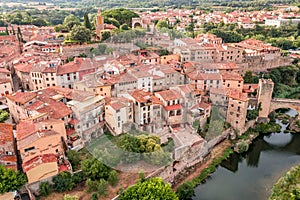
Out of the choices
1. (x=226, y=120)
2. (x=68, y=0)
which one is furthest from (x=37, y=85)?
(x=68, y=0)

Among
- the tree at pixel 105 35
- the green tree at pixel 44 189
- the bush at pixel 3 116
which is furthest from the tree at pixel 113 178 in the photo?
the tree at pixel 105 35

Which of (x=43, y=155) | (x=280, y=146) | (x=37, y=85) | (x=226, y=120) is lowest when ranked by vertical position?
(x=280, y=146)

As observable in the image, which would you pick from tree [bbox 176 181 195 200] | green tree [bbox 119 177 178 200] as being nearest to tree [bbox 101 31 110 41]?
tree [bbox 176 181 195 200]

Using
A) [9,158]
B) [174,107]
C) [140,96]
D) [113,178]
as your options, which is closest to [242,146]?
[174,107]

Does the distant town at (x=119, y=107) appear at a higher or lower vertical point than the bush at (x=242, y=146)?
higher

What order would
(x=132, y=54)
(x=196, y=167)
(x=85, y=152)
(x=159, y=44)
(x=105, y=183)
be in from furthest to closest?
(x=159, y=44), (x=132, y=54), (x=196, y=167), (x=85, y=152), (x=105, y=183)

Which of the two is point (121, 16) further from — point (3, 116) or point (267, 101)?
point (3, 116)

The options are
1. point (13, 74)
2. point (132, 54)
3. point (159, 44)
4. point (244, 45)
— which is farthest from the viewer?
point (244, 45)

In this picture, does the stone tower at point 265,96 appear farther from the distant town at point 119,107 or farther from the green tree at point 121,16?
the green tree at point 121,16

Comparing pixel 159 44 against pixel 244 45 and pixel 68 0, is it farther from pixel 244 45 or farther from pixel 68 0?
pixel 68 0
